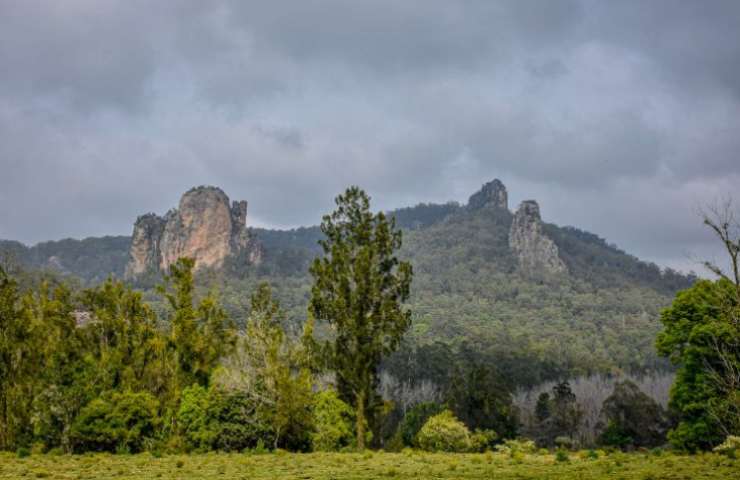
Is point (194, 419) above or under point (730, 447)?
under

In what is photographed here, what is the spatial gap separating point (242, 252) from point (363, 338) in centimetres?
13569

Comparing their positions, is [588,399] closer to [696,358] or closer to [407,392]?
[407,392]

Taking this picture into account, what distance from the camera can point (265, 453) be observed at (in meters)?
22.3

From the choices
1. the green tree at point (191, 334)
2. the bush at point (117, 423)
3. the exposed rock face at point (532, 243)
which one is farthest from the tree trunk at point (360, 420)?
the exposed rock face at point (532, 243)

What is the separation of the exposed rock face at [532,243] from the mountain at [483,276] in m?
0.28

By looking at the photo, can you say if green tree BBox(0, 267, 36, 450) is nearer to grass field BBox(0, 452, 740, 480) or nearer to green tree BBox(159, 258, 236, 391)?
green tree BBox(159, 258, 236, 391)

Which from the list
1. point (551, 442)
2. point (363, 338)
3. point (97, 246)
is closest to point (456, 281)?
point (551, 442)

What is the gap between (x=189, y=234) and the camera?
151 metres

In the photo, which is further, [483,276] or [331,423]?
[483,276]

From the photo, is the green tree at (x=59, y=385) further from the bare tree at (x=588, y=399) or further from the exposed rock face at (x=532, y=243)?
the exposed rock face at (x=532, y=243)

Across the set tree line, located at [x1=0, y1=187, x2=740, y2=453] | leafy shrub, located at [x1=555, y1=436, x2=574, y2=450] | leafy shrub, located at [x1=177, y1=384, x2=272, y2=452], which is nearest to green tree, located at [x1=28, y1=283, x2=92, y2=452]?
tree line, located at [x1=0, y1=187, x2=740, y2=453]

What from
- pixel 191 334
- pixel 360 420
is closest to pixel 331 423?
pixel 360 420

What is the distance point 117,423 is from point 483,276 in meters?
130

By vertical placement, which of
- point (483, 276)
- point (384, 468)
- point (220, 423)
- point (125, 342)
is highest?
point (483, 276)
